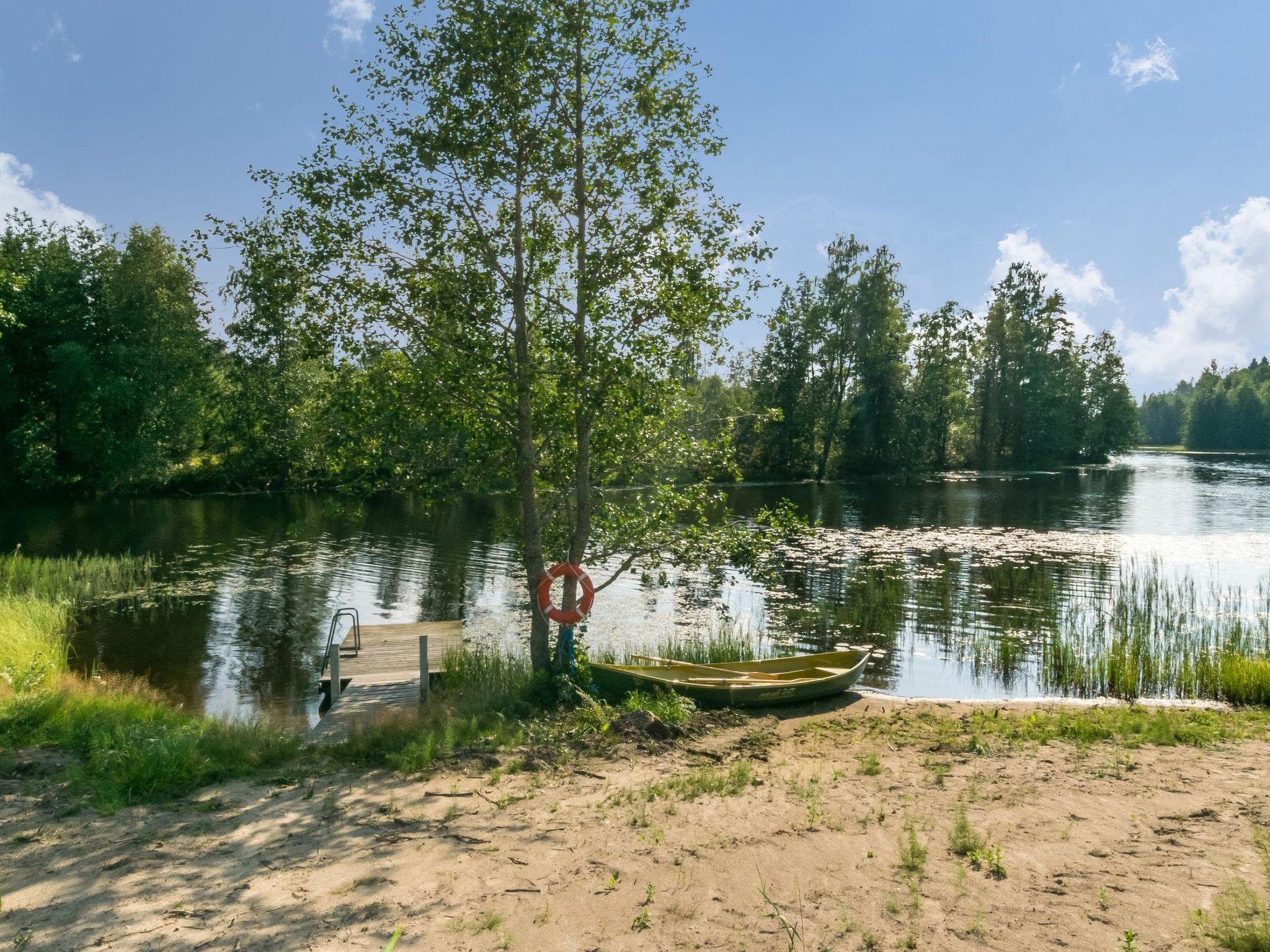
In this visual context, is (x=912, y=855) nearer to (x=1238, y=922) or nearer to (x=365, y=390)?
(x=1238, y=922)

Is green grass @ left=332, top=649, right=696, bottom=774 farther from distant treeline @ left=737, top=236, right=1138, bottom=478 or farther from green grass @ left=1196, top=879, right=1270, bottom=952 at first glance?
distant treeline @ left=737, top=236, right=1138, bottom=478

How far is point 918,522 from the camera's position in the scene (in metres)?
38.1

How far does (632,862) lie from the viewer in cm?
598

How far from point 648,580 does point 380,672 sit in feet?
18.0

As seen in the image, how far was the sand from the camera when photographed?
493 cm

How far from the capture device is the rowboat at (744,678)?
11391mm

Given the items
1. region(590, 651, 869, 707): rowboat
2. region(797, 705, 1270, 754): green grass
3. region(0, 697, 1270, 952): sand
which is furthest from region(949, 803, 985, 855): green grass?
region(590, 651, 869, 707): rowboat

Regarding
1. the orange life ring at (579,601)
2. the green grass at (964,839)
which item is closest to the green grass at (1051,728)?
the green grass at (964,839)

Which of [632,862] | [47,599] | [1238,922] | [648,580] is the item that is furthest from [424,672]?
[47,599]

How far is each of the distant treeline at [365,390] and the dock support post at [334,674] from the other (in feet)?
9.60

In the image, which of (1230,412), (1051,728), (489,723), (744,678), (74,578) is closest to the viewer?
(489,723)

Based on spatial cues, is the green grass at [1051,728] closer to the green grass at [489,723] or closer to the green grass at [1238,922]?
the green grass at [489,723]

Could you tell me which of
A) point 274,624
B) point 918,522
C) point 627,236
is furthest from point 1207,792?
point 918,522

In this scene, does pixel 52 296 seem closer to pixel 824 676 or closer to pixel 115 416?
pixel 115 416
